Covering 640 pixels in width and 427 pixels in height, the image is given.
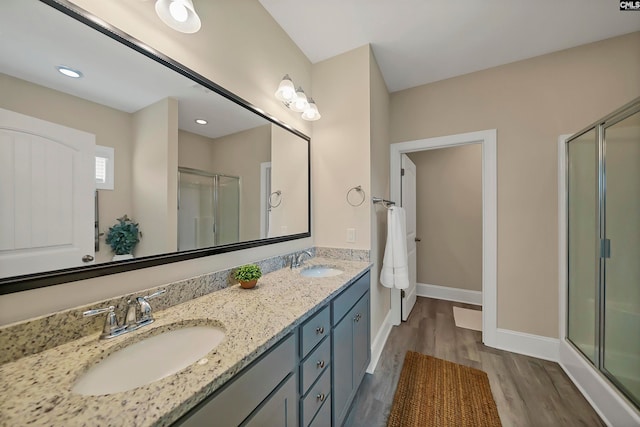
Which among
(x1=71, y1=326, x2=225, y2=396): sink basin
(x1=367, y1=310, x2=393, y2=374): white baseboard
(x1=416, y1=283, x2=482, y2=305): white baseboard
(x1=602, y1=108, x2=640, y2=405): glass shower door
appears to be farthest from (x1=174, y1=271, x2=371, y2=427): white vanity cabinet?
(x1=416, y1=283, x2=482, y2=305): white baseboard

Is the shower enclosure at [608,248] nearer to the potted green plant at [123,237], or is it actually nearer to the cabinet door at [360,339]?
the cabinet door at [360,339]

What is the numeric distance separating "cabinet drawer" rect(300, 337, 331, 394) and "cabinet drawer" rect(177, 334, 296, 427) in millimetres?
112

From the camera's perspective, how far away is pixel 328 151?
6.55 ft

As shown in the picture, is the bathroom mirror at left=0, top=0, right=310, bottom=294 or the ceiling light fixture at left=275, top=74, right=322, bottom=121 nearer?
the bathroom mirror at left=0, top=0, right=310, bottom=294

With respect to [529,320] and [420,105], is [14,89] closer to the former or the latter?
[420,105]

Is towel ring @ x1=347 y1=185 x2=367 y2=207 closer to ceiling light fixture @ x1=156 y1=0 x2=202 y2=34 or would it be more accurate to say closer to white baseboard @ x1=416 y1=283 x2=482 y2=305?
ceiling light fixture @ x1=156 y1=0 x2=202 y2=34

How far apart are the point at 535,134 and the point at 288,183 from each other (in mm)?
2195

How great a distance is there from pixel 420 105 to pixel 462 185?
1408mm

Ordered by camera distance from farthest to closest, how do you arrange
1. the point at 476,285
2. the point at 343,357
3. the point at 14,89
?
the point at 476,285
the point at 343,357
the point at 14,89

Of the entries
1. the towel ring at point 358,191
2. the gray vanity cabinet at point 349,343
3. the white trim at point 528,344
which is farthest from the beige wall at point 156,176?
the white trim at point 528,344

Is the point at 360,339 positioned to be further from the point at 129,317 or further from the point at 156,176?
the point at 156,176

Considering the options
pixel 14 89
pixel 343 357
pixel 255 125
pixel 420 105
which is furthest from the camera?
pixel 420 105

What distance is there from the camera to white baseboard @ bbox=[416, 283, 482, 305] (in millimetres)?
3121

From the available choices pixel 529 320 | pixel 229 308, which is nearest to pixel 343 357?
pixel 229 308
